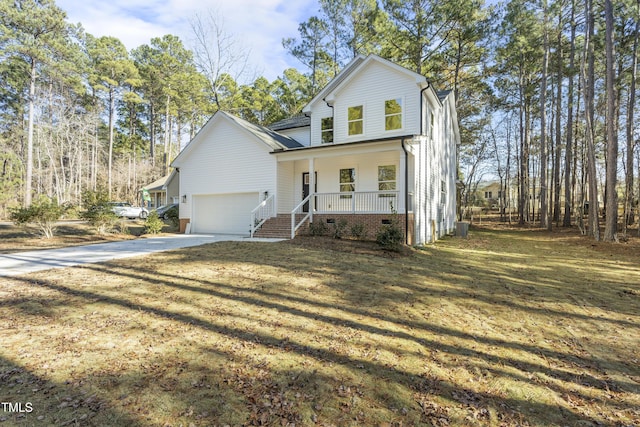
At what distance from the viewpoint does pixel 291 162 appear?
50.7 feet

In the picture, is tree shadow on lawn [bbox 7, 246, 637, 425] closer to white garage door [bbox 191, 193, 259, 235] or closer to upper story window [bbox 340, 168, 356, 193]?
white garage door [bbox 191, 193, 259, 235]

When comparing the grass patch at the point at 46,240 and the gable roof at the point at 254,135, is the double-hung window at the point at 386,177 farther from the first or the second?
the grass patch at the point at 46,240

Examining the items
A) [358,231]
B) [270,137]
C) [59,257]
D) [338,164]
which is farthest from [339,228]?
[59,257]

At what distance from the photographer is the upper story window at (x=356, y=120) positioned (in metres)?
14.2

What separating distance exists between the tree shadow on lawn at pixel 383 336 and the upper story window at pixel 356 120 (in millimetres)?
10406

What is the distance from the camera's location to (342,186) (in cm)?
1495

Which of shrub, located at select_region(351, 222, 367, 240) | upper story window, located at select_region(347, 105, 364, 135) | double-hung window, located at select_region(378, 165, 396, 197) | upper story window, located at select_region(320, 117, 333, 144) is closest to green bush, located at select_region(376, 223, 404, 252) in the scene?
shrub, located at select_region(351, 222, 367, 240)

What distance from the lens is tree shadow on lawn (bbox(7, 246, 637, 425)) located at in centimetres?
279

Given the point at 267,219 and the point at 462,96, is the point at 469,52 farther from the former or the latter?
the point at 267,219

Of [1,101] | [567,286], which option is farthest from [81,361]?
[1,101]

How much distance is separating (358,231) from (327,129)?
6.56m

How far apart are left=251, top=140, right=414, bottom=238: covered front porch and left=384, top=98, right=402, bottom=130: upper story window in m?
1.19

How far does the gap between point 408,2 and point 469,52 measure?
5.73 m

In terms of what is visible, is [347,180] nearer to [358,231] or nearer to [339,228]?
[339,228]
